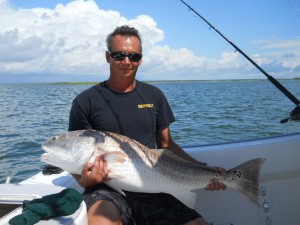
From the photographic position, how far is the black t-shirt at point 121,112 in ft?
10.6

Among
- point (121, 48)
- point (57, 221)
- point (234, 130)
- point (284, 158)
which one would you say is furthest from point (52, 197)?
point (234, 130)

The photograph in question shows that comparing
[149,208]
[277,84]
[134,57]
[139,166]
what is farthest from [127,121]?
[277,84]

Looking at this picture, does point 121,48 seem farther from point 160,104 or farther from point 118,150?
point 118,150

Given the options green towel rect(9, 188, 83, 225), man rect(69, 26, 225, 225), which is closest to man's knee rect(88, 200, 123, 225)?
man rect(69, 26, 225, 225)

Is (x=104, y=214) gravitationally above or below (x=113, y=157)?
below

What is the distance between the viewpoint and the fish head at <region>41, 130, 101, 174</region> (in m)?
2.92

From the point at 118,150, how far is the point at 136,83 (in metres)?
0.86

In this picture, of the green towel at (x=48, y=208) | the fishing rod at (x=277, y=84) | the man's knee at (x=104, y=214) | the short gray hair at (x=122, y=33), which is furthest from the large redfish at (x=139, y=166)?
the short gray hair at (x=122, y=33)

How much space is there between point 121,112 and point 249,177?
1237 millimetres

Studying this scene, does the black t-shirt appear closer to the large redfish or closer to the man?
the man

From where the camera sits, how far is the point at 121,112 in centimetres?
330

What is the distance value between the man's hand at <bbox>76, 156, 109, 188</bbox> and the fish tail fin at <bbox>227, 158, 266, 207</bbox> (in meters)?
1.12

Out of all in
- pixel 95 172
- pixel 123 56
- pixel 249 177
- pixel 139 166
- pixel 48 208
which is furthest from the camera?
pixel 123 56

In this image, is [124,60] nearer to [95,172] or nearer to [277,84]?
[95,172]
